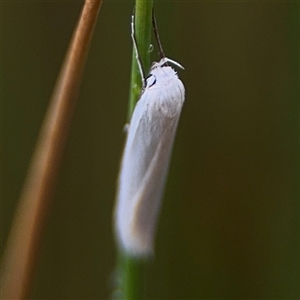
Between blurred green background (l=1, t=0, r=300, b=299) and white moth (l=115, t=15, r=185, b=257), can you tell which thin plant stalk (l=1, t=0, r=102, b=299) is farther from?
blurred green background (l=1, t=0, r=300, b=299)

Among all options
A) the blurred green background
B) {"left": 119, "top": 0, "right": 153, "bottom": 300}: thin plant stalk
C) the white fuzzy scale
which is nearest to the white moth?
the white fuzzy scale

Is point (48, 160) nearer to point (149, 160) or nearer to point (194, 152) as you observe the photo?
point (149, 160)

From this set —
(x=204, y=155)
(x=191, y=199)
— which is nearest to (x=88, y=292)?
(x=191, y=199)

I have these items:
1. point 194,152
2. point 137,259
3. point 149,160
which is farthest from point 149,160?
point 194,152

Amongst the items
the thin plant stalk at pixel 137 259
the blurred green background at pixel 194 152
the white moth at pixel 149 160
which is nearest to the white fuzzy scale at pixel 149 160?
the white moth at pixel 149 160

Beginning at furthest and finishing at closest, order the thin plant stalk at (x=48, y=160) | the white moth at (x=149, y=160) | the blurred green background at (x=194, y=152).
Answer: the blurred green background at (x=194, y=152), the white moth at (x=149, y=160), the thin plant stalk at (x=48, y=160)

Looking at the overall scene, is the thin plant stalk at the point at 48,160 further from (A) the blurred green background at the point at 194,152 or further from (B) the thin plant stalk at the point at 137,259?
(A) the blurred green background at the point at 194,152
